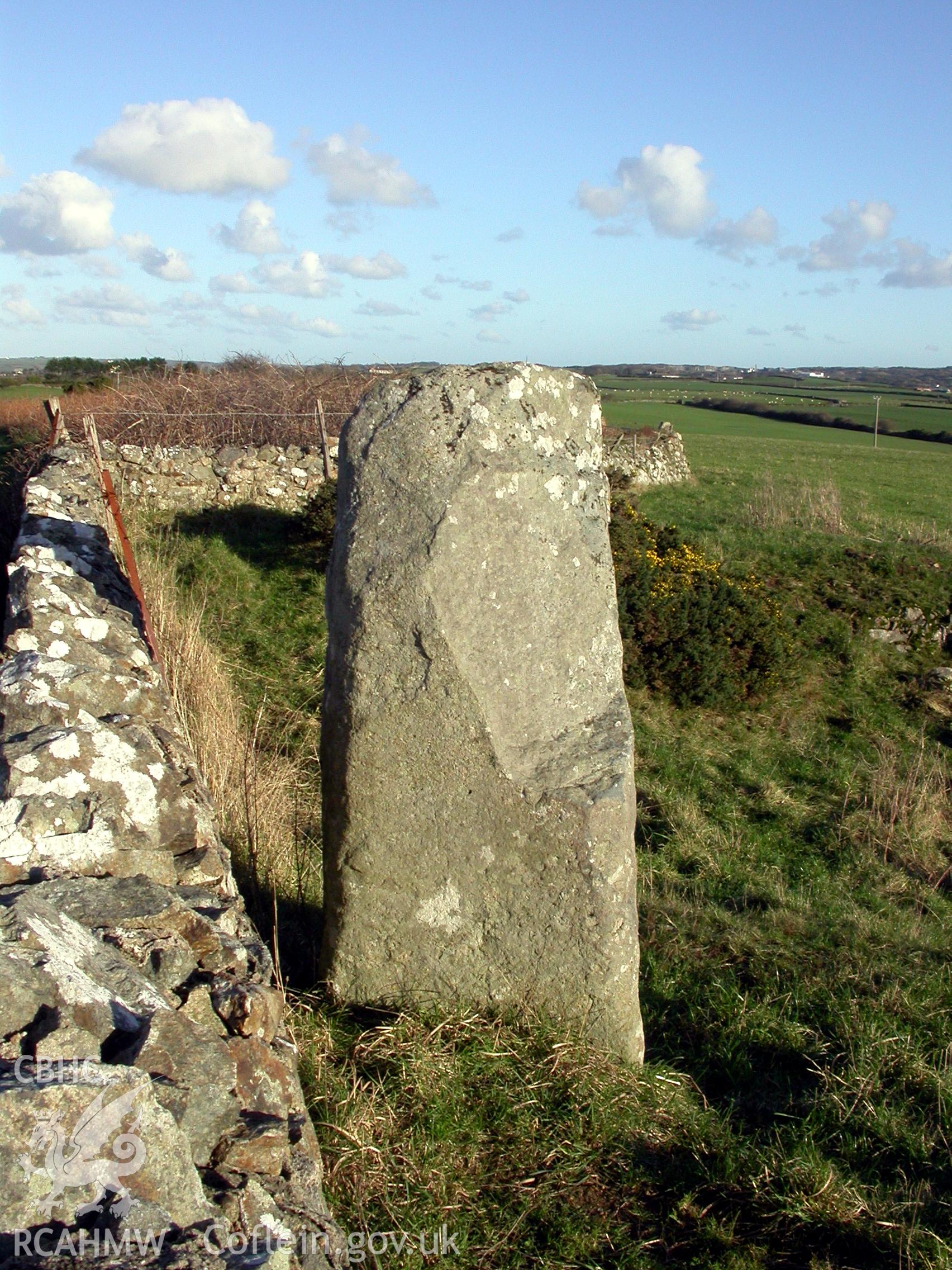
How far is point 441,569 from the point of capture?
120 inches

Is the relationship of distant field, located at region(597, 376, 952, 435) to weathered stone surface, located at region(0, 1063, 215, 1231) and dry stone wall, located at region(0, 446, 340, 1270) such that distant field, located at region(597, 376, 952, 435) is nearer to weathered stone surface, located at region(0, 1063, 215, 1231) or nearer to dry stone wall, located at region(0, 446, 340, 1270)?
dry stone wall, located at region(0, 446, 340, 1270)

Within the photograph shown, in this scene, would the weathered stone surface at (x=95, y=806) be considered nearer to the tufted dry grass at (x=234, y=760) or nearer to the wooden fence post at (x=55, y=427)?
the tufted dry grass at (x=234, y=760)

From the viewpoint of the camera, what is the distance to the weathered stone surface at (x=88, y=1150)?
158 cm

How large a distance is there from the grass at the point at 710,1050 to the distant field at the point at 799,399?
75.9 ft

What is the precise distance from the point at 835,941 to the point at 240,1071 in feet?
10.7

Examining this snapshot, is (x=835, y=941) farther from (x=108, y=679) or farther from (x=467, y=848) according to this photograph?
(x=108, y=679)

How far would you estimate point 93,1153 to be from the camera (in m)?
1.66

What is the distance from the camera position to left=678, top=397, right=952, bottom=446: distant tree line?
126 feet

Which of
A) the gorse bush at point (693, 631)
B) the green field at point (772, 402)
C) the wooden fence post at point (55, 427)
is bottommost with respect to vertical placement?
the gorse bush at point (693, 631)


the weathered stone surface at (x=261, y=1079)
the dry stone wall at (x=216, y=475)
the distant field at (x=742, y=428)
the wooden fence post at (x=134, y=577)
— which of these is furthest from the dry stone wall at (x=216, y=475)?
the distant field at (x=742, y=428)

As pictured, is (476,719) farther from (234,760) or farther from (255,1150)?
(234,760)

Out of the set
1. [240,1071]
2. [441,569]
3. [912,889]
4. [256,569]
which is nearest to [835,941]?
[912,889]

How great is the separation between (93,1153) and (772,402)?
5575cm

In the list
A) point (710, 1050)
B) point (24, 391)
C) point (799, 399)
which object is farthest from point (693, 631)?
point (799, 399)
